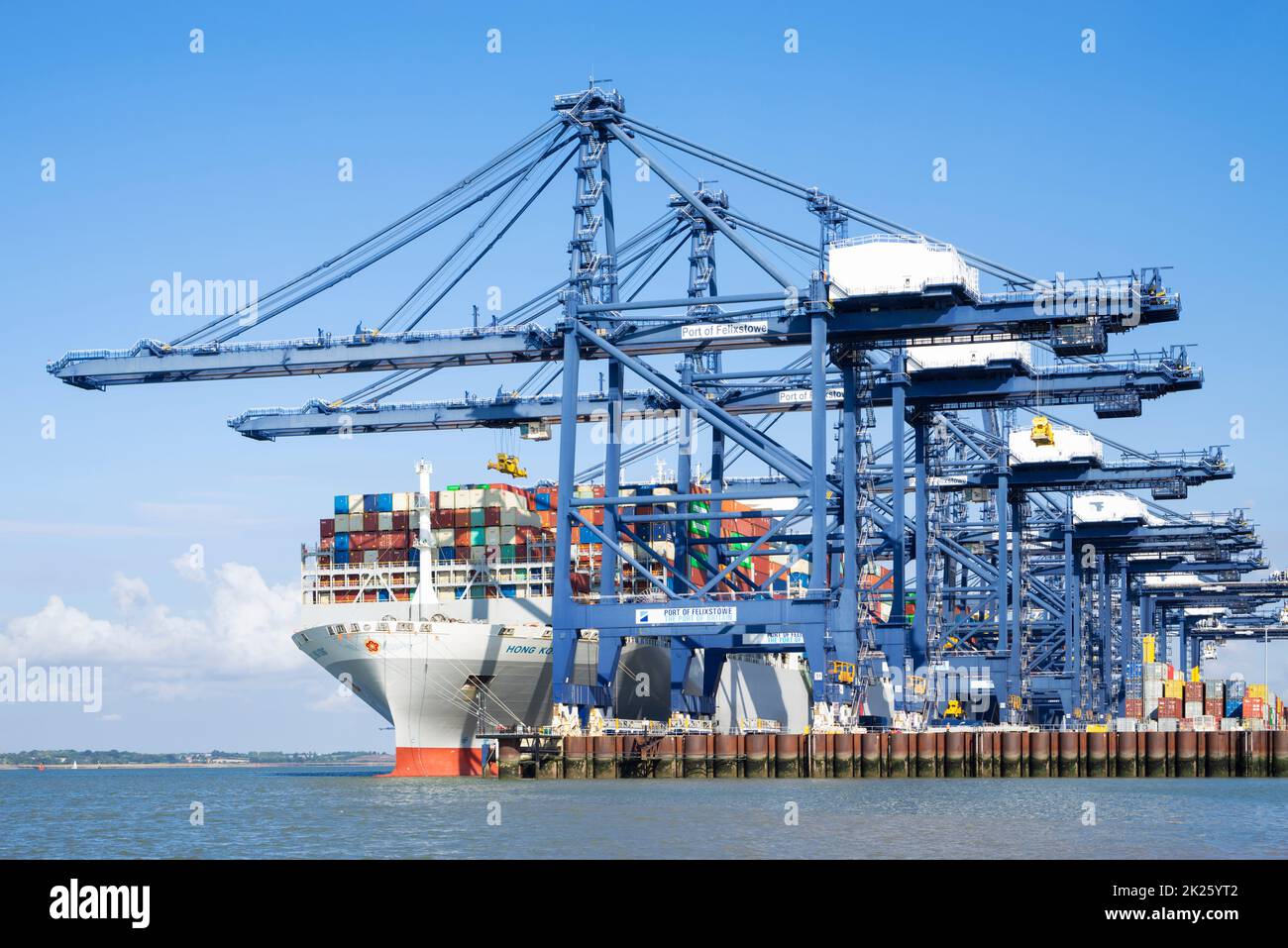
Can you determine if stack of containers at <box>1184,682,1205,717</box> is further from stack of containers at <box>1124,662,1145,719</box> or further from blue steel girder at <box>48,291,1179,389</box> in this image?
blue steel girder at <box>48,291,1179,389</box>

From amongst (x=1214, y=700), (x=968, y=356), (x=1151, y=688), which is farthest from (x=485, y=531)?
(x=1214, y=700)

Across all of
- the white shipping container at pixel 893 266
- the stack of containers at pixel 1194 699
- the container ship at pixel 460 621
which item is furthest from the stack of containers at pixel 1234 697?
the white shipping container at pixel 893 266

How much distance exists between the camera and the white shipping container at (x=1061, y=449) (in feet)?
235

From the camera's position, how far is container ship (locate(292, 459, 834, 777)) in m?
55.5

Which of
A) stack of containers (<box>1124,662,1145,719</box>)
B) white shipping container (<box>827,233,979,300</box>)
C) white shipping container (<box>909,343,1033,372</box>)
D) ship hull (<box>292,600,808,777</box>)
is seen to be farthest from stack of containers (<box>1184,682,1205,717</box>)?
white shipping container (<box>827,233,979,300</box>)

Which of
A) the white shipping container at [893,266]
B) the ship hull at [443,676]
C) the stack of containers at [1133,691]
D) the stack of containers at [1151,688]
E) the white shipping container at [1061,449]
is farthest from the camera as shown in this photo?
the stack of containers at [1133,691]

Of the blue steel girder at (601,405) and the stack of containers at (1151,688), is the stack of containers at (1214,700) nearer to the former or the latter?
the stack of containers at (1151,688)

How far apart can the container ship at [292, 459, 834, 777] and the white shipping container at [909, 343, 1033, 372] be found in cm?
860

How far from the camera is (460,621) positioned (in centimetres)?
5869

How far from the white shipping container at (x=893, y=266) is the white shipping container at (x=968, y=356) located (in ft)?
27.3
